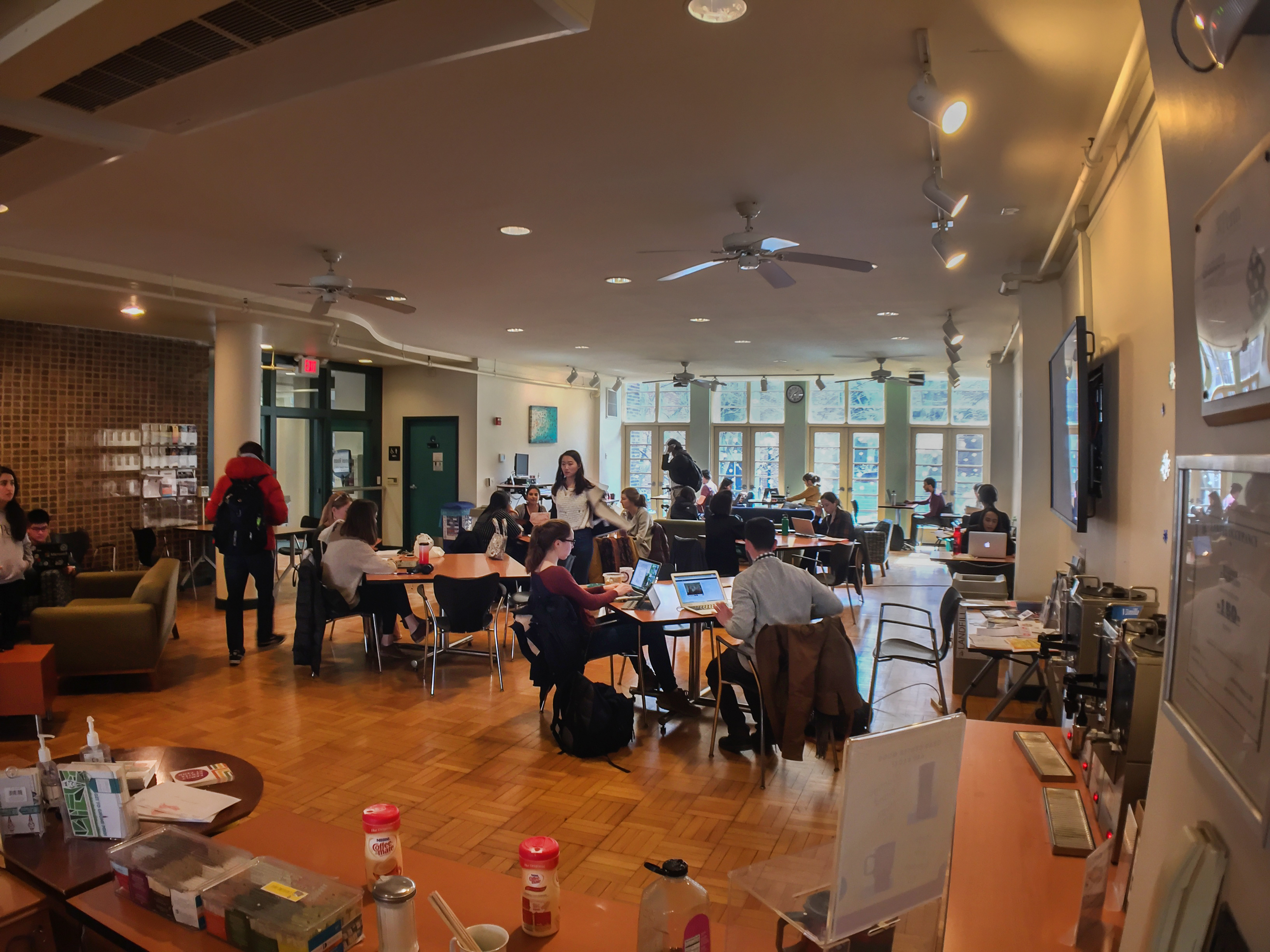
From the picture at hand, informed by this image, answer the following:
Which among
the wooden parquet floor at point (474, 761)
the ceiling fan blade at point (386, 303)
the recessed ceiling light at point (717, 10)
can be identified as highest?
the recessed ceiling light at point (717, 10)

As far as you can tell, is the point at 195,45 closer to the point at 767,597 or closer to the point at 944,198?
the point at 944,198

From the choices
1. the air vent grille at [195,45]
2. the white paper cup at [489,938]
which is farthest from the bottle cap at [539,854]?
the air vent grille at [195,45]

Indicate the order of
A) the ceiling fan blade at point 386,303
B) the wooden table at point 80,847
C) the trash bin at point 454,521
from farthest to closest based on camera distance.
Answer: the trash bin at point 454,521
the ceiling fan blade at point 386,303
the wooden table at point 80,847

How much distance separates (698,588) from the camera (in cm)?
494

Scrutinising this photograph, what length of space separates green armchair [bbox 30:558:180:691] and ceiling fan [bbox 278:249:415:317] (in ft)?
7.78

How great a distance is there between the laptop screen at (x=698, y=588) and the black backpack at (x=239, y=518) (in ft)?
11.9

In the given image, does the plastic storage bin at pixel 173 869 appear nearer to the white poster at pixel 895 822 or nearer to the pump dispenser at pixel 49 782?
the pump dispenser at pixel 49 782

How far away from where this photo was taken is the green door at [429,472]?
12844 millimetres

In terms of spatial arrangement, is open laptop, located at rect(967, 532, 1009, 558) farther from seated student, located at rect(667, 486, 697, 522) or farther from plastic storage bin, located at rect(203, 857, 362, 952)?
plastic storage bin, located at rect(203, 857, 362, 952)

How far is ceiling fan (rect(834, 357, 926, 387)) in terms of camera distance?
40.6 feet

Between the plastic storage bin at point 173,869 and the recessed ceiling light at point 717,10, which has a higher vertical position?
the recessed ceiling light at point 717,10

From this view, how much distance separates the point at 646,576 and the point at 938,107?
3.26m

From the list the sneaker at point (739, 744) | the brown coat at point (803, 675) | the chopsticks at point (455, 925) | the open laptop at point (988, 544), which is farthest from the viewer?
the open laptop at point (988, 544)

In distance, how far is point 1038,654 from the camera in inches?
143
